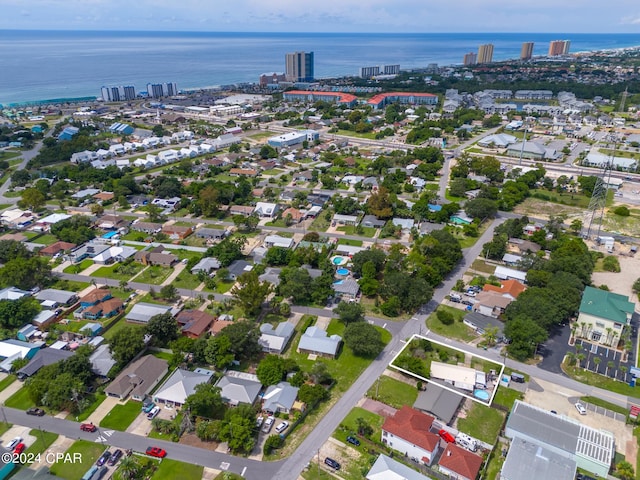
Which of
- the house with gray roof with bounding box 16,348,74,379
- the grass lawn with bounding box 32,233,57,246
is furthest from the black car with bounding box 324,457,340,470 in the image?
the grass lawn with bounding box 32,233,57,246

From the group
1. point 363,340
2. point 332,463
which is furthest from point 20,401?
point 363,340

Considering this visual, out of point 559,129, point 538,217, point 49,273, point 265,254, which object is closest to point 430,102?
point 559,129

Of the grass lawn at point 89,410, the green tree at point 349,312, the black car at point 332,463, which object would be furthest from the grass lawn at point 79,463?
the green tree at point 349,312

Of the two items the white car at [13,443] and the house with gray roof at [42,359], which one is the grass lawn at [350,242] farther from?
the white car at [13,443]

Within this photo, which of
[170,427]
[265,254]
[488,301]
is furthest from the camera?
[265,254]

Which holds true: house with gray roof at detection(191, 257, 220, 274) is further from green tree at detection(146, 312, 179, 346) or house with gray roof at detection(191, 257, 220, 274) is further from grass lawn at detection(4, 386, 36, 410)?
grass lawn at detection(4, 386, 36, 410)

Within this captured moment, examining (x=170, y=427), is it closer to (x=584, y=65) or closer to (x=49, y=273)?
(x=49, y=273)

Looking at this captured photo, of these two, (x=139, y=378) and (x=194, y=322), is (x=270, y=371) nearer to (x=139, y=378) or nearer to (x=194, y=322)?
(x=139, y=378)

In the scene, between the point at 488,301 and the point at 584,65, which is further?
the point at 584,65

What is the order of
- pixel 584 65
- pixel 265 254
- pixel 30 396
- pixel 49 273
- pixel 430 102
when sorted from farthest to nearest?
pixel 584 65, pixel 430 102, pixel 265 254, pixel 49 273, pixel 30 396
